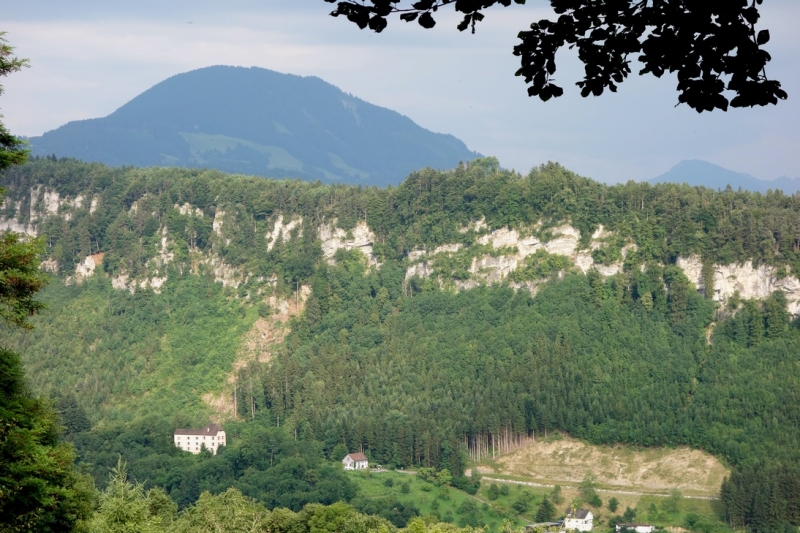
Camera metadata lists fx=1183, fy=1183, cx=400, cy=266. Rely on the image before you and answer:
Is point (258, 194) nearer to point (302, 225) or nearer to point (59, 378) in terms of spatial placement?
point (302, 225)

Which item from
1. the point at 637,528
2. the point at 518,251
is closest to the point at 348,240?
the point at 518,251

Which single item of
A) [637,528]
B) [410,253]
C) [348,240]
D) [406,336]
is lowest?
[637,528]

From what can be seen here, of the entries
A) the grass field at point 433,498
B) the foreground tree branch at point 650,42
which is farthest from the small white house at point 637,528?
the foreground tree branch at point 650,42

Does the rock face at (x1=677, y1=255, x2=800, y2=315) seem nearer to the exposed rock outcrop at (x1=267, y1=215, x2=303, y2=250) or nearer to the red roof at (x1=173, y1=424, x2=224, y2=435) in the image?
the exposed rock outcrop at (x1=267, y1=215, x2=303, y2=250)

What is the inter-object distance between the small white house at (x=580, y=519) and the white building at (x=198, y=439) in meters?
22.7

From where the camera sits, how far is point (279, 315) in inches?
3396

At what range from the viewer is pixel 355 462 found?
66.4 metres

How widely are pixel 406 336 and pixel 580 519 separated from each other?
2609 centimetres

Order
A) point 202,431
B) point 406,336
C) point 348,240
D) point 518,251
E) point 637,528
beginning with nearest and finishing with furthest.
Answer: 1. point 637,528
2. point 202,431
3. point 406,336
4. point 518,251
5. point 348,240

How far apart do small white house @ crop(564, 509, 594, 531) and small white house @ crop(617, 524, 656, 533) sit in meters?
1.41

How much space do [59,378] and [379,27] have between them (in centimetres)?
7802

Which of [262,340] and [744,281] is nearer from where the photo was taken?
[744,281]

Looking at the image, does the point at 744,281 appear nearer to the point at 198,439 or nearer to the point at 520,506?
the point at 520,506

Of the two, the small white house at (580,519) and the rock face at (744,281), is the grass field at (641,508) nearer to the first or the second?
the small white house at (580,519)
